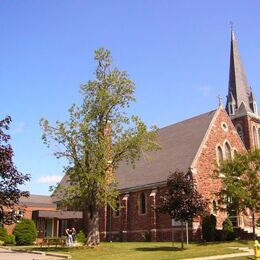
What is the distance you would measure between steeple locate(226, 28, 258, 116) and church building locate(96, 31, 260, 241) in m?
16.3

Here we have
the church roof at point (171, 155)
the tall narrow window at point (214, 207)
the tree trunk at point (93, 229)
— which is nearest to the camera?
the tree trunk at point (93, 229)

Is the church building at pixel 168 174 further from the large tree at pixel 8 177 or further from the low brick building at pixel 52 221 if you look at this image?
the large tree at pixel 8 177

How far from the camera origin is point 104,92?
31.1m

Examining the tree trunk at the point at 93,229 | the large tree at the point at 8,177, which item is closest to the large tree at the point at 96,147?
the tree trunk at the point at 93,229

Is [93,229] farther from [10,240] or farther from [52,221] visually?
[52,221]

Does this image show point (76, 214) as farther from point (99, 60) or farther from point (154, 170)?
point (99, 60)

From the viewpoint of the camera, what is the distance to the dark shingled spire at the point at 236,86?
57669 millimetres

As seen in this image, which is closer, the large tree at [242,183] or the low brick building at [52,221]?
the large tree at [242,183]

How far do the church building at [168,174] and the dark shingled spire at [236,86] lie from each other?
53.7 feet

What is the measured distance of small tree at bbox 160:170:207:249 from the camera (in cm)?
2612

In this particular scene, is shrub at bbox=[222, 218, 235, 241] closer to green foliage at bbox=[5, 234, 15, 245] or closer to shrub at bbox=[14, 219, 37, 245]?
shrub at bbox=[14, 219, 37, 245]

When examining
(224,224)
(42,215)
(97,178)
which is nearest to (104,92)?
(97,178)

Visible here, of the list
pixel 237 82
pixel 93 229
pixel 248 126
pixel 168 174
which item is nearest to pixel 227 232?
pixel 168 174

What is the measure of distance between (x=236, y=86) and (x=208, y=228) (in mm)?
31937
